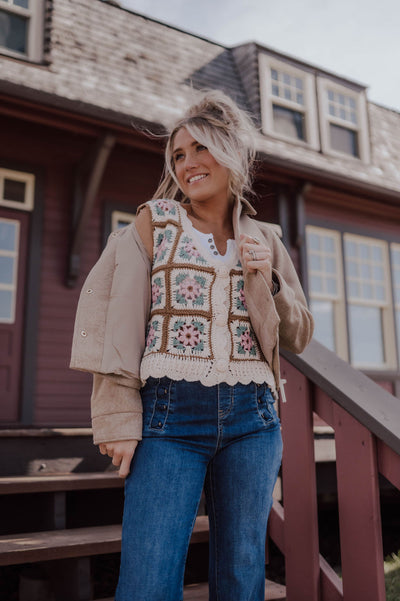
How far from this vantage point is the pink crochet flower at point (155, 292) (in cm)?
168

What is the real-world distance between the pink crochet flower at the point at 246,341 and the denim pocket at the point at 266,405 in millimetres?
117

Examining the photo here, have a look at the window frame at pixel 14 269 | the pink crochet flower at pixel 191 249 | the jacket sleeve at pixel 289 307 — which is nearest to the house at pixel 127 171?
the window frame at pixel 14 269

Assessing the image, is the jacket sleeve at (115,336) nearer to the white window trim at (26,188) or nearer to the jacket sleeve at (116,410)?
the jacket sleeve at (116,410)

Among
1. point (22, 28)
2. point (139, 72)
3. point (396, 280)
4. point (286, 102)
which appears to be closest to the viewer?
point (22, 28)

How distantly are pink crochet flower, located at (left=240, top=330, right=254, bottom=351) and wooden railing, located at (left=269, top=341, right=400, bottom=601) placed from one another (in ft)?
1.80

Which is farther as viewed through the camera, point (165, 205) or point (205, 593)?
point (205, 593)

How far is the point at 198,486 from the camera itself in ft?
5.06

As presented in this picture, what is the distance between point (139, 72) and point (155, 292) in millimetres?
6026

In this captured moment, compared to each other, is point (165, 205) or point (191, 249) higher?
point (165, 205)

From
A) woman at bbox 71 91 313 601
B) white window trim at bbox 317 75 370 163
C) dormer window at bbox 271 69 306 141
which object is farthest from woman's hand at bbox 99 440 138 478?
white window trim at bbox 317 75 370 163

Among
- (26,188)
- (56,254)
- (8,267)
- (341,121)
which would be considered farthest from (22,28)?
(341,121)

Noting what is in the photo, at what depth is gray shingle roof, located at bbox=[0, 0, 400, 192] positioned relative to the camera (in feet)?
19.5

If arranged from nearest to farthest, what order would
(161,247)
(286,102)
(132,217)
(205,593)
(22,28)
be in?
1. (161,247)
2. (205,593)
3. (22,28)
4. (132,217)
5. (286,102)

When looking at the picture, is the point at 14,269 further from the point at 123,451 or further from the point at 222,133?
the point at 123,451
